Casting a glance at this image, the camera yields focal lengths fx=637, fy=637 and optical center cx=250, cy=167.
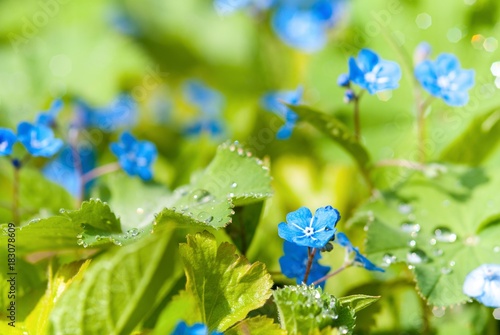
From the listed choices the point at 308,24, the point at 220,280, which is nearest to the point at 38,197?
the point at 220,280

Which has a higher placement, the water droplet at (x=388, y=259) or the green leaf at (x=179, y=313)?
the green leaf at (x=179, y=313)

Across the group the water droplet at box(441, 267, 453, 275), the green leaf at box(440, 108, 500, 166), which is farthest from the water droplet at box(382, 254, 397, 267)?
the green leaf at box(440, 108, 500, 166)

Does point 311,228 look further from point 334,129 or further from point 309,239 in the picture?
point 334,129

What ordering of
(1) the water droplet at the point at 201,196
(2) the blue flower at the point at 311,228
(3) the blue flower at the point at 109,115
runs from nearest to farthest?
(2) the blue flower at the point at 311,228, (1) the water droplet at the point at 201,196, (3) the blue flower at the point at 109,115

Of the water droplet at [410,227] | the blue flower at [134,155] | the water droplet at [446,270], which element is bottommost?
the water droplet at [410,227]

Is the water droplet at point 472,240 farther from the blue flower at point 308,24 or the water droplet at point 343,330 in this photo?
the blue flower at point 308,24

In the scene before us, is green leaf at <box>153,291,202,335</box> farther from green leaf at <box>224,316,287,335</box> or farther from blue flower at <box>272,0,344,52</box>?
blue flower at <box>272,0,344,52</box>

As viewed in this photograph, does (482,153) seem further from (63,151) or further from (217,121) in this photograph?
(63,151)

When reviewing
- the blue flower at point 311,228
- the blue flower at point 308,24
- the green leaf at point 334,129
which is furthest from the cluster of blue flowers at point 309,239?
the blue flower at point 308,24
